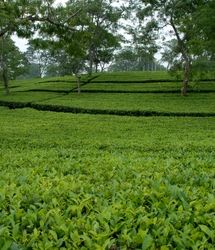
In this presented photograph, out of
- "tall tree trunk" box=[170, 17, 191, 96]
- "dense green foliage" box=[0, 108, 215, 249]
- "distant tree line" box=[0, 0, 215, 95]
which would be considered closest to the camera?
"dense green foliage" box=[0, 108, 215, 249]

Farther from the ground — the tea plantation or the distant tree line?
the distant tree line

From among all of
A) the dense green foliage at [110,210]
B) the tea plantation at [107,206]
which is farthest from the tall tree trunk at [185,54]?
the dense green foliage at [110,210]

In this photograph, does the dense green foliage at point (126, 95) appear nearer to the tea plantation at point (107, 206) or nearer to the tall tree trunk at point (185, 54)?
the tall tree trunk at point (185, 54)

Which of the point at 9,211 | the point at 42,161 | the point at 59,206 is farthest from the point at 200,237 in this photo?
the point at 42,161

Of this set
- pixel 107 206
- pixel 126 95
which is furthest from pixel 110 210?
pixel 126 95

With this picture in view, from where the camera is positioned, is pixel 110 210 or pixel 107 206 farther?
pixel 107 206

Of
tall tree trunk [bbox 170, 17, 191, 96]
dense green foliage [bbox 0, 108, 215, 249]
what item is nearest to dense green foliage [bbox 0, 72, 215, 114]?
tall tree trunk [bbox 170, 17, 191, 96]

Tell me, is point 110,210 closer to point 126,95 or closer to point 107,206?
point 107,206

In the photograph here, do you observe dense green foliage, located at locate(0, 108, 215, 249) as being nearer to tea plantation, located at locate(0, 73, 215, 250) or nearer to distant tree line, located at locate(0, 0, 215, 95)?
tea plantation, located at locate(0, 73, 215, 250)

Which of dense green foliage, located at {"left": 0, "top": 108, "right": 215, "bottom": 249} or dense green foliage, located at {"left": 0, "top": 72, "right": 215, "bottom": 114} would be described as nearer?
dense green foliage, located at {"left": 0, "top": 108, "right": 215, "bottom": 249}

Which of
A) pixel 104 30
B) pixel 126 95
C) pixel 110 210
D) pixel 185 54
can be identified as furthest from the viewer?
pixel 126 95

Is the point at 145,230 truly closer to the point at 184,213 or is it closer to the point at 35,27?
the point at 184,213

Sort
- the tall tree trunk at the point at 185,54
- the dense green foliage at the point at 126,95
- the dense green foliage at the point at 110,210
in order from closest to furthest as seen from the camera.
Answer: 1. the dense green foliage at the point at 110,210
2. the dense green foliage at the point at 126,95
3. the tall tree trunk at the point at 185,54

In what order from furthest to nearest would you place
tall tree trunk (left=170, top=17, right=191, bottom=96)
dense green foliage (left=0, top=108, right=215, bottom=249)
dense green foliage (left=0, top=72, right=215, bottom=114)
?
Result: tall tree trunk (left=170, top=17, right=191, bottom=96) < dense green foliage (left=0, top=72, right=215, bottom=114) < dense green foliage (left=0, top=108, right=215, bottom=249)
